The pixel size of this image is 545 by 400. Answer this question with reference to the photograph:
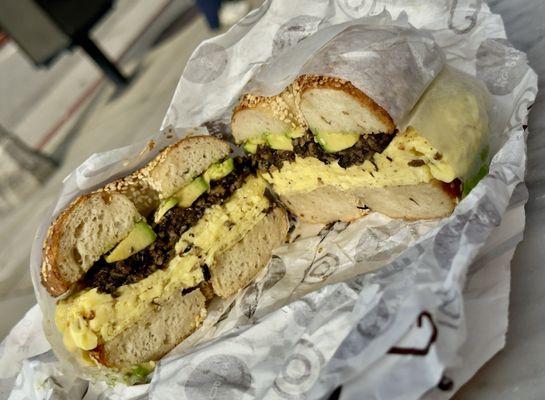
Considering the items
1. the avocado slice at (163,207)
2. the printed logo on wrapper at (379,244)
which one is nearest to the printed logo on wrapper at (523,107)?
the printed logo on wrapper at (379,244)

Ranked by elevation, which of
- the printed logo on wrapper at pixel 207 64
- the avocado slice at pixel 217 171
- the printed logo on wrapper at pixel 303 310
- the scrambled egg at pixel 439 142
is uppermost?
the printed logo on wrapper at pixel 207 64

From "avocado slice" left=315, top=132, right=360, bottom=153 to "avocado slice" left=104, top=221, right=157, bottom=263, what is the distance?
86 centimetres

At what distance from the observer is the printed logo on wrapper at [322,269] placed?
2.40 metres

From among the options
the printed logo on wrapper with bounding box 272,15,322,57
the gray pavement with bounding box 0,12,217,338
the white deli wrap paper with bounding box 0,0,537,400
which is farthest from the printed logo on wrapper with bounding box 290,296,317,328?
the gray pavement with bounding box 0,12,217,338

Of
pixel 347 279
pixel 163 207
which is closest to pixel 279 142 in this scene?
pixel 163 207

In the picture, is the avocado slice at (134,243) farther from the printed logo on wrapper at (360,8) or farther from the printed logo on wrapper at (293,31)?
the printed logo on wrapper at (360,8)

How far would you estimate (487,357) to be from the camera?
1.60 m

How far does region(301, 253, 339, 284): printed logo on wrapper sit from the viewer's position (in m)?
2.40

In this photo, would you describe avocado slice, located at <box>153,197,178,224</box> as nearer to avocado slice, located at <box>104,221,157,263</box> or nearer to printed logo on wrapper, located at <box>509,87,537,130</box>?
avocado slice, located at <box>104,221,157,263</box>

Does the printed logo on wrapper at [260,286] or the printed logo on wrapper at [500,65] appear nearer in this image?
the printed logo on wrapper at [500,65]

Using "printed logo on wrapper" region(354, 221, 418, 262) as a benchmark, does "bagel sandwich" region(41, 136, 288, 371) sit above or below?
above

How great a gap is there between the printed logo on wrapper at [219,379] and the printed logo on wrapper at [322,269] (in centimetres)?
55

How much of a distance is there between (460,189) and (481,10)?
979 millimetres

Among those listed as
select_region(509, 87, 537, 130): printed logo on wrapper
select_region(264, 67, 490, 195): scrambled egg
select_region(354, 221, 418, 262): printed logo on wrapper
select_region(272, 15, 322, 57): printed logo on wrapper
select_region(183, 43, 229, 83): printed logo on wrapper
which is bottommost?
select_region(354, 221, 418, 262): printed logo on wrapper
